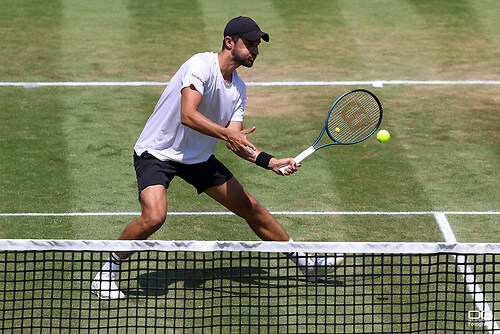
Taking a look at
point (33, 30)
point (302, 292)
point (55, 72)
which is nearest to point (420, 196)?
point (302, 292)

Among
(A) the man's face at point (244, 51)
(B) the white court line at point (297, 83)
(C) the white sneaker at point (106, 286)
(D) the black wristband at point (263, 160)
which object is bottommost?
(B) the white court line at point (297, 83)

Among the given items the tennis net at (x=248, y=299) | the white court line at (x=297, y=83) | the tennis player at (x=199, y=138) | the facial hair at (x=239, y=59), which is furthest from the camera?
the white court line at (x=297, y=83)

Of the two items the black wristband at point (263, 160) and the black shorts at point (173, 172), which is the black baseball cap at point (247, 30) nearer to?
the black wristband at point (263, 160)

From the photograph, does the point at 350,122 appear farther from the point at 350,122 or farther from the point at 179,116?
the point at 179,116

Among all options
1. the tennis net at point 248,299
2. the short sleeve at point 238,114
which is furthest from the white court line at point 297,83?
the short sleeve at point 238,114

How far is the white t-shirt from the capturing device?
25.9 feet

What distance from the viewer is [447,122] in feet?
41.7

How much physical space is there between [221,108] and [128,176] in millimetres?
3324

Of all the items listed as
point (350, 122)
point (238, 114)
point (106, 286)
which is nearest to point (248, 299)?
point (106, 286)

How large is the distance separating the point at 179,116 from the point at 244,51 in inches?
30.0

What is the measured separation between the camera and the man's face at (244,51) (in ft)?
25.6

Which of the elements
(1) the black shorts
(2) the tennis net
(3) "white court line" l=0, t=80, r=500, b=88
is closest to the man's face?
(1) the black shorts

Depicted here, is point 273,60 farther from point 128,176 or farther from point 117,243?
point 117,243

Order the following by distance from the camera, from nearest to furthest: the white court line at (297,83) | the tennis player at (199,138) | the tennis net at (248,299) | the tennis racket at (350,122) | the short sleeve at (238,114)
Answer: the tennis net at (248,299), the tennis player at (199,138), the short sleeve at (238,114), the tennis racket at (350,122), the white court line at (297,83)
